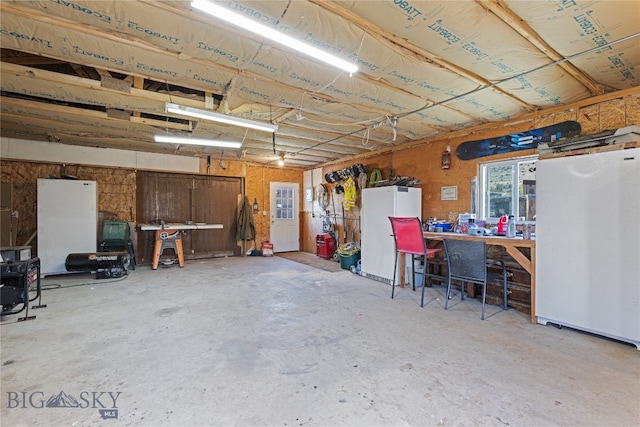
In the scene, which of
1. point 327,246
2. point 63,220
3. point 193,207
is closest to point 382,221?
point 327,246

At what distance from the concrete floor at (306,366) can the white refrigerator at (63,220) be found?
194cm

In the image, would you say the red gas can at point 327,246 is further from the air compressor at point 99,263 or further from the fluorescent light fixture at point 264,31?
the fluorescent light fixture at point 264,31

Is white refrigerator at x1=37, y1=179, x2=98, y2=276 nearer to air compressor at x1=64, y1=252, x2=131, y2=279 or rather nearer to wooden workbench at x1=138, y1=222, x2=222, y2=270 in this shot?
air compressor at x1=64, y1=252, x2=131, y2=279

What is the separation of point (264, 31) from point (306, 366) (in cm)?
253

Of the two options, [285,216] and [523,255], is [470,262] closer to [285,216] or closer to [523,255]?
[523,255]

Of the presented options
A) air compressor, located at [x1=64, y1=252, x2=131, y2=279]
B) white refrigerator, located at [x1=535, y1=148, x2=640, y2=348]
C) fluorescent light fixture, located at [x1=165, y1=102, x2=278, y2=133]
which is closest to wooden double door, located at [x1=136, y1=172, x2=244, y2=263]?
air compressor, located at [x1=64, y1=252, x2=131, y2=279]

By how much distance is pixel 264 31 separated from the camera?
2.03m

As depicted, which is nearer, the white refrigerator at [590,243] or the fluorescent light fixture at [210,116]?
the white refrigerator at [590,243]

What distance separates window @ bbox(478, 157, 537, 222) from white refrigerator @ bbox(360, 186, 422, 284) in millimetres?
1054

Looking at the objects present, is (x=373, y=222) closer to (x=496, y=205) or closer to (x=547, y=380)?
(x=496, y=205)

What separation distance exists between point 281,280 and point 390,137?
3347 millimetres

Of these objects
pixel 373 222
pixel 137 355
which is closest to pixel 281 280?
pixel 373 222

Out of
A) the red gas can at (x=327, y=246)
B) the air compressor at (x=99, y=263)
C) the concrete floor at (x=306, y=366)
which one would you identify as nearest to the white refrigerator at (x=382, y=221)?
the concrete floor at (x=306, y=366)

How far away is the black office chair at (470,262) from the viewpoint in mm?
3236
